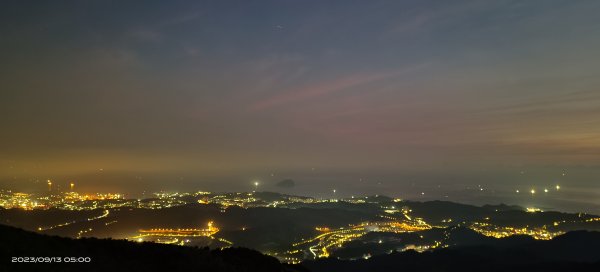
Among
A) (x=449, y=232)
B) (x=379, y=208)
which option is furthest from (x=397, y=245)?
(x=379, y=208)

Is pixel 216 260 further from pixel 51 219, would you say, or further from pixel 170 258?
pixel 51 219

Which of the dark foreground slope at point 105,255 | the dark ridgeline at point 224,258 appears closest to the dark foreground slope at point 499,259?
the dark ridgeline at point 224,258

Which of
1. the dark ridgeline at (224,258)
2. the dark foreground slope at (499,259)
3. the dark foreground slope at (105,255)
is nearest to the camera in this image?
the dark foreground slope at (105,255)

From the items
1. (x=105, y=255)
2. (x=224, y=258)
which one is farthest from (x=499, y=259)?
(x=105, y=255)

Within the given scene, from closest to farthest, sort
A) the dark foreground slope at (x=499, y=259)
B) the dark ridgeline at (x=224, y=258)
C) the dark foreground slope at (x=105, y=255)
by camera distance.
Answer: the dark foreground slope at (x=105, y=255), the dark ridgeline at (x=224, y=258), the dark foreground slope at (x=499, y=259)

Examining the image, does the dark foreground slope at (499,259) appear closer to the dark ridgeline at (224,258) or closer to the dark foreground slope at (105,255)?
the dark ridgeline at (224,258)
